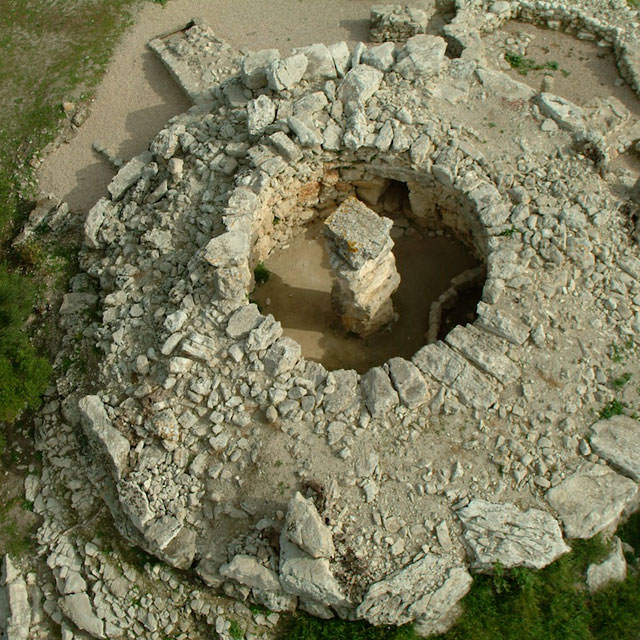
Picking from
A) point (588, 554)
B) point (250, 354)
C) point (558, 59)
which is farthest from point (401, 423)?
point (558, 59)

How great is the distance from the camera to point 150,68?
16.2 metres

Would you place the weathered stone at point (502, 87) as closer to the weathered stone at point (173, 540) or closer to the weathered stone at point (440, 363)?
the weathered stone at point (440, 363)

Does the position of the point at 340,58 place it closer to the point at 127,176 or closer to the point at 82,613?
the point at 127,176

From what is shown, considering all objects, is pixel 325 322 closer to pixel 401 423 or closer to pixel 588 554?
pixel 401 423

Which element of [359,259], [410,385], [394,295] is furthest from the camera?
[394,295]

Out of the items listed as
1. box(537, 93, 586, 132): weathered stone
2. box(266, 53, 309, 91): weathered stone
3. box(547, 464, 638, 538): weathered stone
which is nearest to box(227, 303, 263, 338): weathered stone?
box(266, 53, 309, 91): weathered stone

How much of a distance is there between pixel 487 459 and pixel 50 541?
7.80 metres

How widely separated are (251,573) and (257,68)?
10.2 m

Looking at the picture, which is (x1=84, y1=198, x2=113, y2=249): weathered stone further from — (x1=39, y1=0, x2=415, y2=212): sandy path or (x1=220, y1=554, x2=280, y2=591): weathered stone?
(x1=220, y1=554, x2=280, y2=591): weathered stone

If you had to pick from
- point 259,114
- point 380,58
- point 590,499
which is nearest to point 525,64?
point 380,58

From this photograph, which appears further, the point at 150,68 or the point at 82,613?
the point at 150,68

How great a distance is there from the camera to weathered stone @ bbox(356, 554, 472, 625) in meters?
8.93

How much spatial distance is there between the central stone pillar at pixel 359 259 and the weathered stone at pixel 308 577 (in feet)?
14.7

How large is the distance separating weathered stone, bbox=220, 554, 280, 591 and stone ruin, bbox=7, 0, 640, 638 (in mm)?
43
